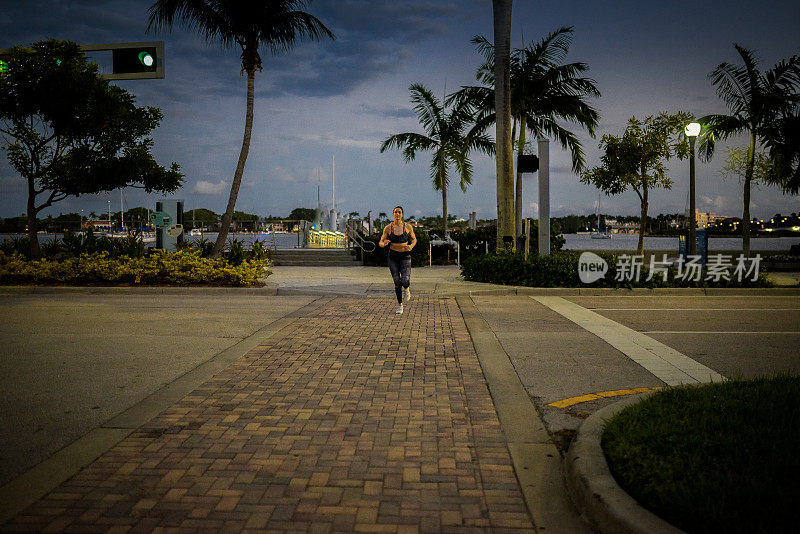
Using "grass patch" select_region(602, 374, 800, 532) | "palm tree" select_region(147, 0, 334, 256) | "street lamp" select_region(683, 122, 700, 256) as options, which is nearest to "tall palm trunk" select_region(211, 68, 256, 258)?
"palm tree" select_region(147, 0, 334, 256)

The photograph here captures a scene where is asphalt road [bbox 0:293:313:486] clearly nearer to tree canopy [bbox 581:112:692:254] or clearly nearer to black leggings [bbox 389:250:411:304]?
black leggings [bbox 389:250:411:304]

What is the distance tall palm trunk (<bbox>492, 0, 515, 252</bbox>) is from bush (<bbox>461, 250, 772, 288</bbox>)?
4.55ft

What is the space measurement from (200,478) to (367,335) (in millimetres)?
4998

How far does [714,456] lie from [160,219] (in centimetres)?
1993

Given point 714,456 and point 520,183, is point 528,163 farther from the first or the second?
point 714,456

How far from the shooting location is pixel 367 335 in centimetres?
849

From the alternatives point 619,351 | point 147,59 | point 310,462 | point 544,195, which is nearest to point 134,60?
point 147,59

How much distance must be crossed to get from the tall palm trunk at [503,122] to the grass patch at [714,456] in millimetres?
12368

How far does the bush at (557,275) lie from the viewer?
14359 mm

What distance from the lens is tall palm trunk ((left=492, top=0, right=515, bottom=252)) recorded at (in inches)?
659

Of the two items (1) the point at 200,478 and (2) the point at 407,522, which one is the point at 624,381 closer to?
(2) the point at 407,522

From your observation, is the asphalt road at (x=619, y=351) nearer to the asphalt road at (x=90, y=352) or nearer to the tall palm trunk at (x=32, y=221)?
the asphalt road at (x=90, y=352)

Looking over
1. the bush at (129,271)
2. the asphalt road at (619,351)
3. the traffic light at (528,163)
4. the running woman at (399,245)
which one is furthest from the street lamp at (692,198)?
the bush at (129,271)

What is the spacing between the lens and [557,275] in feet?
48.1
